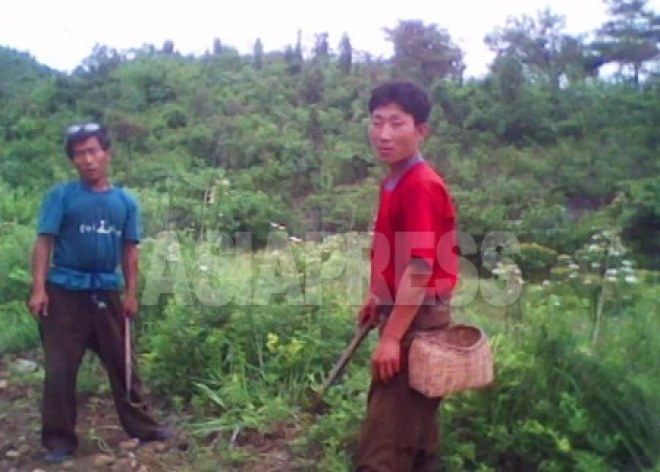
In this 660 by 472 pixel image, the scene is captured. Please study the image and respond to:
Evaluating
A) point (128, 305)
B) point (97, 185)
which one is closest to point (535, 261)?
point (128, 305)

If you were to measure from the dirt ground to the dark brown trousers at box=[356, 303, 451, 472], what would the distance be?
1.09m

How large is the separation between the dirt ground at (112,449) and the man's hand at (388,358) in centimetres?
130

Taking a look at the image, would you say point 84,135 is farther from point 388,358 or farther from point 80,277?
point 388,358

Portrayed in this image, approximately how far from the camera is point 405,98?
11.3ft

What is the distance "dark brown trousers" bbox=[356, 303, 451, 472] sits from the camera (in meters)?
3.50

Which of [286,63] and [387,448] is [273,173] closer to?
[286,63]

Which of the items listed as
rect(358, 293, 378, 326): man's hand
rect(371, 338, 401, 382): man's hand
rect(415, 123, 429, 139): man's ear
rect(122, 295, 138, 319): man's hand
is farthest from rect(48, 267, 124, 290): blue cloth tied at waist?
rect(415, 123, 429, 139): man's ear

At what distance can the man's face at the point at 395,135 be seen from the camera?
3451mm

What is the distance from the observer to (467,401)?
437 cm

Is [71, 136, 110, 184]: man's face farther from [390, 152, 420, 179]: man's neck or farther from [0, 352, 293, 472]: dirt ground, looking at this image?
[390, 152, 420, 179]: man's neck

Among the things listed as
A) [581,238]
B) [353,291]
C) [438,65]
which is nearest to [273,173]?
[438,65]

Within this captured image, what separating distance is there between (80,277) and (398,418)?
6.07 ft

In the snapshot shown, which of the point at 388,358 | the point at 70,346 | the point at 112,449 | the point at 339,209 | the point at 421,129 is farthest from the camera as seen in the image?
the point at 339,209

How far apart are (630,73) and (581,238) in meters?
8.85
